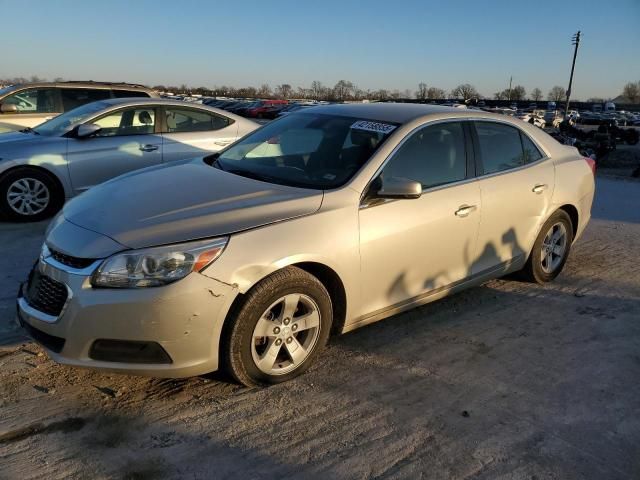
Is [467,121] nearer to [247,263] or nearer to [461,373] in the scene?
[461,373]

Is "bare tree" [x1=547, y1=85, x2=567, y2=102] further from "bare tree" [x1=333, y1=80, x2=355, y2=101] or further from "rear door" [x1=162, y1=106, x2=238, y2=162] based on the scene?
"rear door" [x1=162, y1=106, x2=238, y2=162]

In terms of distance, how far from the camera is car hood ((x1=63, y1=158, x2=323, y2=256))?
9.14 ft

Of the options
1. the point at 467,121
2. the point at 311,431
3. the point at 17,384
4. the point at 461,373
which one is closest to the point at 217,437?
the point at 311,431

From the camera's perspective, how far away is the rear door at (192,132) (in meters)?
7.10

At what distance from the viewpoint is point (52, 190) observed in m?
6.48

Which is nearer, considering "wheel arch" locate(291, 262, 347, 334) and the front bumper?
the front bumper

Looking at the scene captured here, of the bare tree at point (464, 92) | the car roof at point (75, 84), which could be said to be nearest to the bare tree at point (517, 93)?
the bare tree at point (464, 92)

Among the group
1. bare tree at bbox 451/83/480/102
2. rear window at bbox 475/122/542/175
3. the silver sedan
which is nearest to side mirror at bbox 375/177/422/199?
rear window at bbox 475/122/542/175

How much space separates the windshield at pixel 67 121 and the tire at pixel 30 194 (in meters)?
0.62

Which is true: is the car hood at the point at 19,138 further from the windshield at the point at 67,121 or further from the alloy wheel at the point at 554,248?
the alloy wheel at the point at 554,248

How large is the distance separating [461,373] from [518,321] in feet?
3.39

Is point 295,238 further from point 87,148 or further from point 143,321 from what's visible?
point 87,148

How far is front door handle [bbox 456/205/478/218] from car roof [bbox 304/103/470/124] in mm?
729

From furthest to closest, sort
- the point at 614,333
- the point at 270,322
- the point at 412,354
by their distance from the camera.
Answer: the point at 614,333 → the point at 412,354 → the point at 270,322
